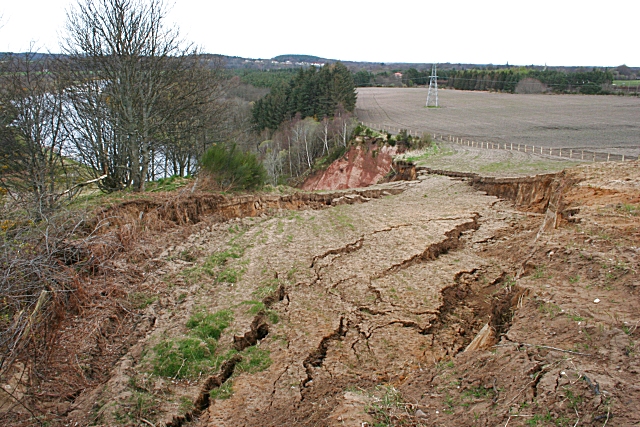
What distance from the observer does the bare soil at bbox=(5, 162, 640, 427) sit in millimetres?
4066

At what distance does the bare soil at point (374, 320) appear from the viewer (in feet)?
13.3

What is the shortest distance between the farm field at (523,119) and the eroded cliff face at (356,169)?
6.27 meters

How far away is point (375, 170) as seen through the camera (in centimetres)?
3578

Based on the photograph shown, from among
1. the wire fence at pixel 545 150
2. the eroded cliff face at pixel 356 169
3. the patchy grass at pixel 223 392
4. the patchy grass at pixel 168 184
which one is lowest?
the eroded cliff face at pixel 356 169

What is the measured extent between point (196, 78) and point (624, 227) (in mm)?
16360

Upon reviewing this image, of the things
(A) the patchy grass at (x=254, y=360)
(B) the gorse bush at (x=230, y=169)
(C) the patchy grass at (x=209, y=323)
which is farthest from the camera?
(B) the gorse bush at (x=230, y=169)

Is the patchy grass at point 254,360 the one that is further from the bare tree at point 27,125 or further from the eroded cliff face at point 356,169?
the eroded cliff face at point 356,169

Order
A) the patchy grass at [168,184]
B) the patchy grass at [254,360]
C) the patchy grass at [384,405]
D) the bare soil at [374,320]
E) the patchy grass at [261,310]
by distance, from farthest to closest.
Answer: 1. the patchy grass at [168,184]
2. the patchy grass at [261,310]
3. the patchy grass at [254,360]
4. the bare soil at [374,320]
5. the patchy grass at [384,405]

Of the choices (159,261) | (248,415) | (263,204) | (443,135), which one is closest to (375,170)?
(443,135)

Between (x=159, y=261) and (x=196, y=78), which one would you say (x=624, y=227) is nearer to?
(x=159, y=261)

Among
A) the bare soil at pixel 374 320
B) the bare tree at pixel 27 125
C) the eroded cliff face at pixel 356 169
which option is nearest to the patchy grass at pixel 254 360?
the bare soil at pixel 374 320

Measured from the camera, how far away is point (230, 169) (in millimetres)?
14180

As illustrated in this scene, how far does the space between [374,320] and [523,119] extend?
45.9 m

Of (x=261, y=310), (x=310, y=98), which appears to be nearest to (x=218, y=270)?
(x=261, y=310)
